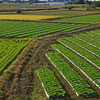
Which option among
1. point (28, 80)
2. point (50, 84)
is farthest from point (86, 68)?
point (28, 80)

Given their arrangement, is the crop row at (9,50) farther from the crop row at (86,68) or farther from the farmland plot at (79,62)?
the crop row at (86,68)

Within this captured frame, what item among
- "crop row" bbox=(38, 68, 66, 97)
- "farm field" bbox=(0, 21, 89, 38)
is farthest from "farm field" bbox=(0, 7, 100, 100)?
"farm field" bbox=(0, 21, 89, 38)

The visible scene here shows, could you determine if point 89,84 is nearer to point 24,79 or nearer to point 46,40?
point 24,79

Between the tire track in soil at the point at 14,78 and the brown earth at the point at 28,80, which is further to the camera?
the tire track in soil at the point at 14,78

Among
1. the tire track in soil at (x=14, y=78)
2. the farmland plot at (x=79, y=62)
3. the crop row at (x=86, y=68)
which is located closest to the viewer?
the tire track in soil at (x=14, y=78)

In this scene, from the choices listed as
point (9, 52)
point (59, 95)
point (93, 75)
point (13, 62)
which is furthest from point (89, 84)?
point (9, 52)

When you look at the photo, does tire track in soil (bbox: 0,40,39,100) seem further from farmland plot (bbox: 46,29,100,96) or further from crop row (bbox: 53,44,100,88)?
crop row (bbox: 53,44,100,88)

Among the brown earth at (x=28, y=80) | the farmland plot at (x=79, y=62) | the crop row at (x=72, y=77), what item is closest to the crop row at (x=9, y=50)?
the brown earth at (x=28, y=80)

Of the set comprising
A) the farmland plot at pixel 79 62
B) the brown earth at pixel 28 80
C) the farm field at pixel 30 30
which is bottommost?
the brown earth at pixel 28 80
